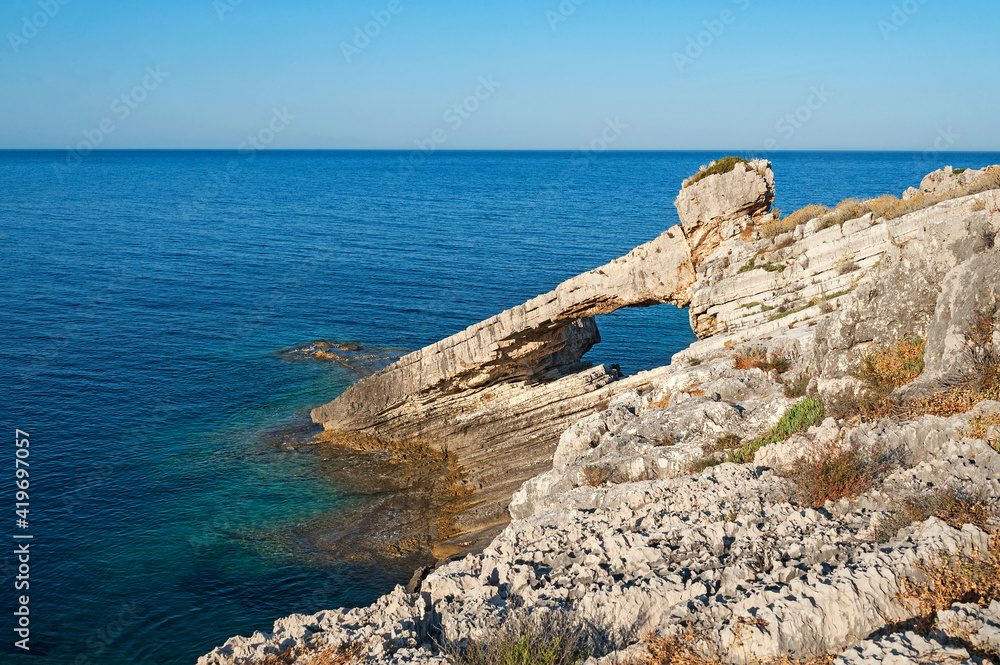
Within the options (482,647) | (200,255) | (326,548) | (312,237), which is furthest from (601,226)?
(482,647)

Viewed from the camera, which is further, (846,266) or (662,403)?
(846,266)

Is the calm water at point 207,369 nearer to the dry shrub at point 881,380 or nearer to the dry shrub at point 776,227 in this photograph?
the dry shrub at point 881,380

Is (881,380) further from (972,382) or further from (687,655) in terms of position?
(687,655)

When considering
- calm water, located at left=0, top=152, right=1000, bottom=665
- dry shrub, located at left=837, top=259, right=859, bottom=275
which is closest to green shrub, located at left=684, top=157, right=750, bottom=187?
dry shrub, located at left=837, top=259, right=859, bottom=275

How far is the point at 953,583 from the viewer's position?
7.46 meters

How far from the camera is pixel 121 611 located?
18.4 meters

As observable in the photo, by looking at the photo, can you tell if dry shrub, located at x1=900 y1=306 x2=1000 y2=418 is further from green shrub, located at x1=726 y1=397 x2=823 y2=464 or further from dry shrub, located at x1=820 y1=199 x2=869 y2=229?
dry shrub, located at x1=820 y1=199 x2=869 y2=229

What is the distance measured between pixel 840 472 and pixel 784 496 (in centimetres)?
93

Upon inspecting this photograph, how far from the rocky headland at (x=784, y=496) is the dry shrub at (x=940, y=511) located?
0.03 m

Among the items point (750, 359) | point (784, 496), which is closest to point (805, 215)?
point (750, 359)

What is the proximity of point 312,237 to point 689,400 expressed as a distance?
213 feet

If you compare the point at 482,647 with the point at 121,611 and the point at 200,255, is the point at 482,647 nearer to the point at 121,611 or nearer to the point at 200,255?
the point at 121,611

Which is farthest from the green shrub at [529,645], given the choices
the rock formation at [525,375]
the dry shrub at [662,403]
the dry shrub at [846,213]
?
the dry shrub at [846,213]

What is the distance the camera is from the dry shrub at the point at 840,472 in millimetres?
10266
